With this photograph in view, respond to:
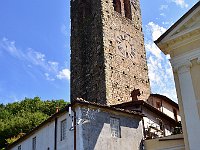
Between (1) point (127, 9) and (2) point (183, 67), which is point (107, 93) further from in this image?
(2) point (183, 67)

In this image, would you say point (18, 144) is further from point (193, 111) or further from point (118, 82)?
point (193, 111)

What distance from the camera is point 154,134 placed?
19.1 m

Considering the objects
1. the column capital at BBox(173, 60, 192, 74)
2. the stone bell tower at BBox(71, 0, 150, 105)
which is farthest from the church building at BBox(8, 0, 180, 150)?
the column capital at BBox(173, 60, 192, 74)

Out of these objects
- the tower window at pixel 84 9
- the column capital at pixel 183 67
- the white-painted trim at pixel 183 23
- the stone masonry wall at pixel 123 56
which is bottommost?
the column capital at pixel 183 67

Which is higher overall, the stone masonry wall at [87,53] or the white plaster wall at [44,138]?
the stone masonry wall at [87,53]

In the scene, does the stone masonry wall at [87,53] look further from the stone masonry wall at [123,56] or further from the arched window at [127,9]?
the arched window at [127,9]

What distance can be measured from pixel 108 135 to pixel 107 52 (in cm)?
1130

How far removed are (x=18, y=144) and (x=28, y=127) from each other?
1556 cm

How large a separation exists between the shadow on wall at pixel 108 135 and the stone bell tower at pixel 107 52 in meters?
6.85

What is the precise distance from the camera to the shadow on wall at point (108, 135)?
605 inches

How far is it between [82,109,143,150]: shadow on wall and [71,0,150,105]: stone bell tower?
685cm

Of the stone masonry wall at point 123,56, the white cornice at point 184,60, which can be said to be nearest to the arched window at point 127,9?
the stone masonry wall at point 123,56

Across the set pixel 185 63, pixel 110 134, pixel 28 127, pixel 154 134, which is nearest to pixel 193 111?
pixel 185 63

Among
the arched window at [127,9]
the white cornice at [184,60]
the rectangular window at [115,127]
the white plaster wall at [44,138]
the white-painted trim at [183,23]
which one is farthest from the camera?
the arched window at [127,9]
